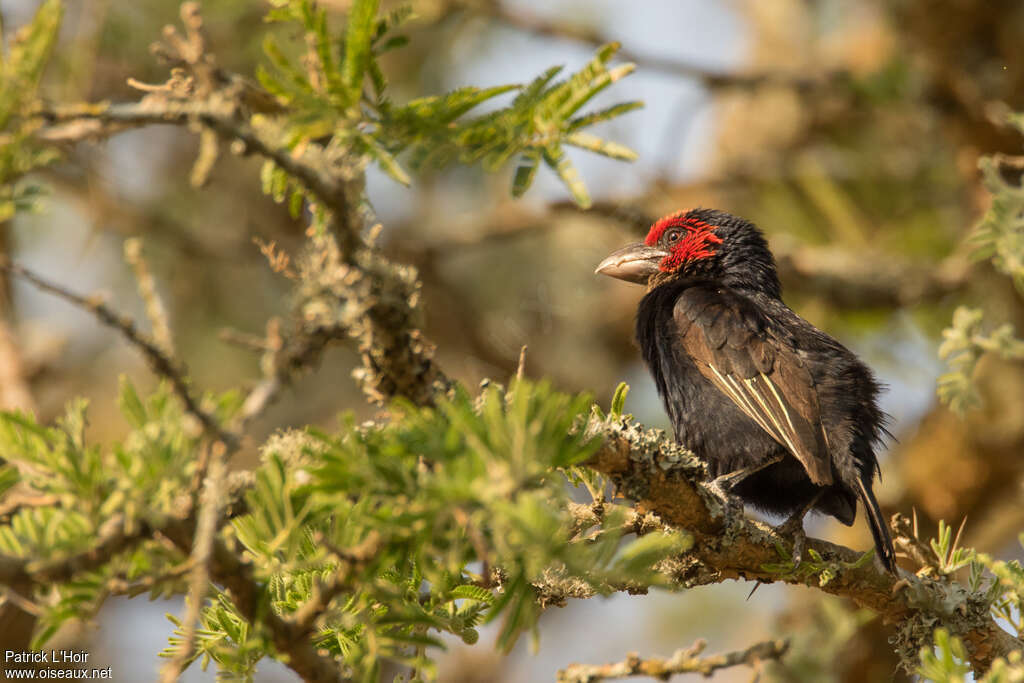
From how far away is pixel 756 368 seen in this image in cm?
353

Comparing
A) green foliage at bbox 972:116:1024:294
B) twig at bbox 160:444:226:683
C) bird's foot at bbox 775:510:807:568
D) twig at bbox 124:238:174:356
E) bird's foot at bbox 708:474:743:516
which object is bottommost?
bird's foot at bbox 775:510:807:568

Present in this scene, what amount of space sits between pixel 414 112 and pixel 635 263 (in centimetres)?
245

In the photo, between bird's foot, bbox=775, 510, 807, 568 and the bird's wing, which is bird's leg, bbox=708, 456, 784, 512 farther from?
bird's foot, bbox=775, 510, 807, 568

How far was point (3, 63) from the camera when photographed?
1786 millimetres

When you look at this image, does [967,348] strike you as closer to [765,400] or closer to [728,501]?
[728,501]

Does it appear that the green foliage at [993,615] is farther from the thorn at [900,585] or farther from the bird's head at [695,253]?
the bird's head at [695,253]

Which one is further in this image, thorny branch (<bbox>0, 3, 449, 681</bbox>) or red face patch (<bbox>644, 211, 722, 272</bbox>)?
red face patch (<bbox>644, 211, 722, 272</bbox>)

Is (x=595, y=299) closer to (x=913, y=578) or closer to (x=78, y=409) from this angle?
(x=913, y=578)

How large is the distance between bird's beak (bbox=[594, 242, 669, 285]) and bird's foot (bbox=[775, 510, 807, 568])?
1.68 meters

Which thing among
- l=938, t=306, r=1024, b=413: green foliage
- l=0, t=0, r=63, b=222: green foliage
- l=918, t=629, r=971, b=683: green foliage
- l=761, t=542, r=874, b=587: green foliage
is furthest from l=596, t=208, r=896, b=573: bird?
l=0, t=0, r=63, b=222: green foliage

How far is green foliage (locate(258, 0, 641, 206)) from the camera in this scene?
2053 mm

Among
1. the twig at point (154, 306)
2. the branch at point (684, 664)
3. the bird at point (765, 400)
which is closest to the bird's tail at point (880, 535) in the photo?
the bird at point (765, 400)

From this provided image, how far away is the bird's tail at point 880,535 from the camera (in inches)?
113

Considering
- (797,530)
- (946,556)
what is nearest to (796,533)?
(797,530)
